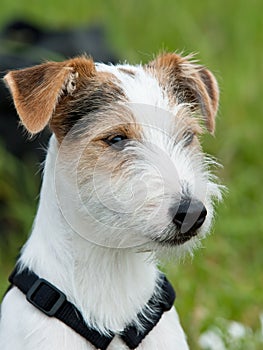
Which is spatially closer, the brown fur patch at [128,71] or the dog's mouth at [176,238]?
the dog's mouth at [176,238]

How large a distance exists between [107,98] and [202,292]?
2008 mm

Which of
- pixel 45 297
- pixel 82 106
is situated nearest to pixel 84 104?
pixel 82 106

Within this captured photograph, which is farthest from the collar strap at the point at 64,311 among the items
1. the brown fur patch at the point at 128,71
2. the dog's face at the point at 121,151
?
the brown fur patch at the point at 128,71

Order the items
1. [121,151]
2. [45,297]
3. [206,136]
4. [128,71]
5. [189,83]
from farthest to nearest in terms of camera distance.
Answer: [206,136]
[189,83]
[128,71]
[45,297]
[121,151]

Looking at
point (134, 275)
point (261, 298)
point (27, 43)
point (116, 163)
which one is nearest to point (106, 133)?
point (116, 163)

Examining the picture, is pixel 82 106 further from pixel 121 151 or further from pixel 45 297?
pixel 45 297

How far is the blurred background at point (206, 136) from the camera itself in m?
5.40

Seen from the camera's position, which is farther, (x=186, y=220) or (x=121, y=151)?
(x=121, y=151)

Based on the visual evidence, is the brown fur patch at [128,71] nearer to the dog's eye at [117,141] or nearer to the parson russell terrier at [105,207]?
the parson russell terrier at [105,207]

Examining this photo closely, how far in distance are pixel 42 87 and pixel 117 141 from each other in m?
0.34

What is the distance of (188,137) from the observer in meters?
3.87

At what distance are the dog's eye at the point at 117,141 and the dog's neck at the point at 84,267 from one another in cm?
26

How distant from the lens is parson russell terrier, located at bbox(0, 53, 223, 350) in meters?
3.66

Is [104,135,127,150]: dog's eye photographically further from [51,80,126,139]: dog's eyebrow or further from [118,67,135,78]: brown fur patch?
[118,67,135,78]: brown fur patch
